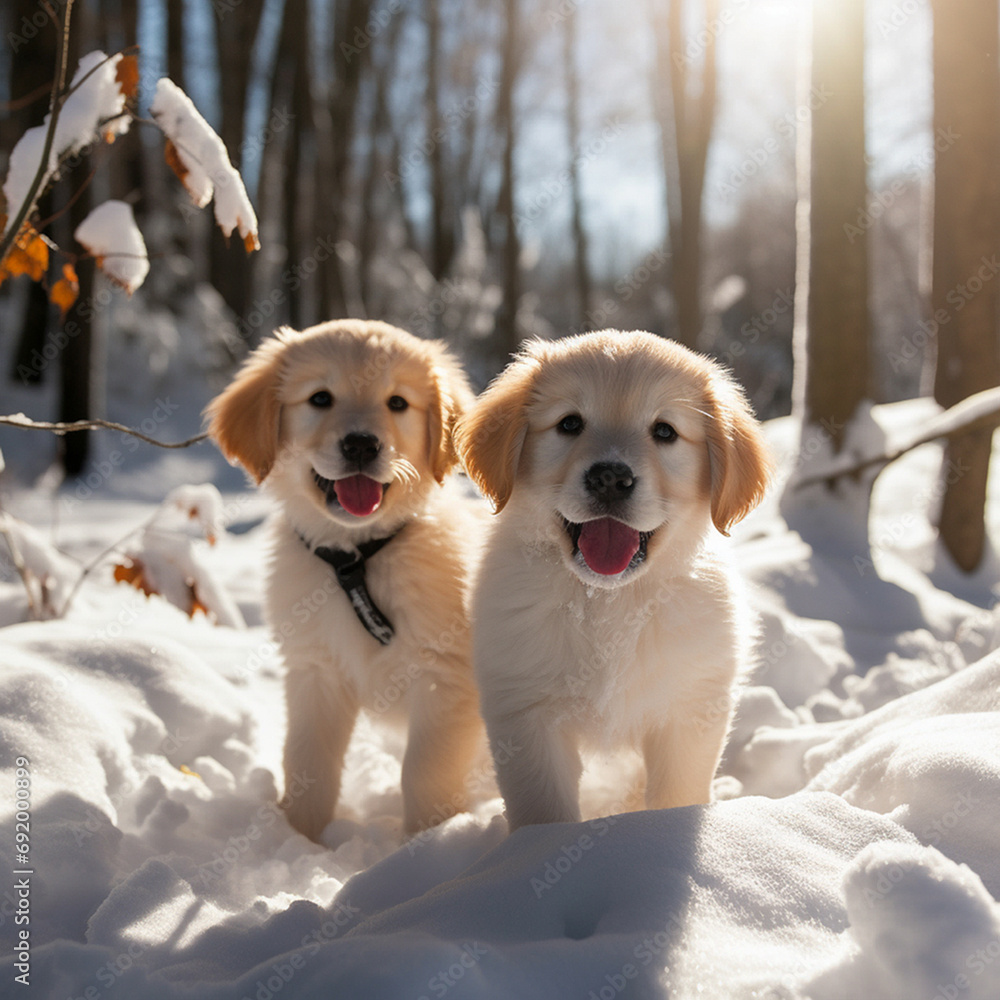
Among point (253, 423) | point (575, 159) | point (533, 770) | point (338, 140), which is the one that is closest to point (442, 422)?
point (253, 423)

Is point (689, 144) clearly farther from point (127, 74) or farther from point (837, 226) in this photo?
point (127, 74)

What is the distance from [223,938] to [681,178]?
1148 centimetres

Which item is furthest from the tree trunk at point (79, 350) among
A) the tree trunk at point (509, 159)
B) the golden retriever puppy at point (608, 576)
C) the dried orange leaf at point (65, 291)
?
the golden retriever puppy at point (608, 576)

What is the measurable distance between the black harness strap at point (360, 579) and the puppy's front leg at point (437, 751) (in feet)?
0.69

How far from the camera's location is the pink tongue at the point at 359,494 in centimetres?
256

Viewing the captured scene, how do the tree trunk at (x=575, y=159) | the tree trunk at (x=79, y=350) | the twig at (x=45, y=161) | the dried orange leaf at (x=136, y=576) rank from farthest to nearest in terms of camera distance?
the tree trunk at (x=575, y=159)
the tree trunk at (x=79, y=350)
the dried orange leaf at (x=136, y=576)
the twig at (x=45, y=161)

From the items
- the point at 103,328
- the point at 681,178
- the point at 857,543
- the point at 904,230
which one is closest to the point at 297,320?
Result: the point at 103,328

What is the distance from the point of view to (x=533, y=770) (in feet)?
6.82

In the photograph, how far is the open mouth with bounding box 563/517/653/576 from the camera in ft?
6.72

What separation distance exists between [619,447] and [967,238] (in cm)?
367

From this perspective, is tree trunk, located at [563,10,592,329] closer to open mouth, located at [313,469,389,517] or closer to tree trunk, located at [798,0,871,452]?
tree trunk, located at [798,0,871,452]

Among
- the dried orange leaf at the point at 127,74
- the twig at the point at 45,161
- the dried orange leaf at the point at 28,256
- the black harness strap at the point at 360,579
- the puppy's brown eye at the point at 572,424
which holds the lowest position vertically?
the black harness strap at the point at 360,579

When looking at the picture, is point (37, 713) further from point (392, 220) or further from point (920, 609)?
point (392, 220)

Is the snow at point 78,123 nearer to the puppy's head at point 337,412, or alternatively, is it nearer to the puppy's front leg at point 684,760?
the puppy's head at point 337,412
